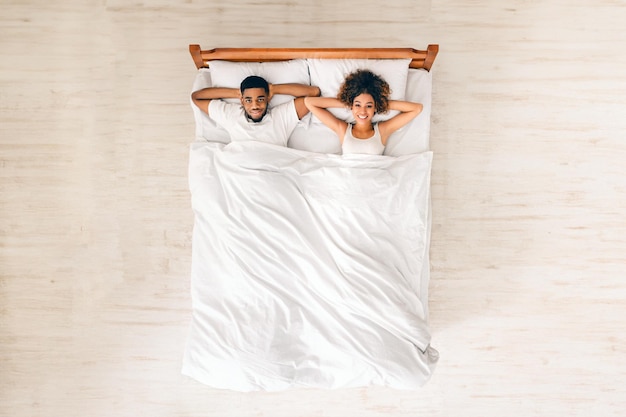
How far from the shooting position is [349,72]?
1.90 m

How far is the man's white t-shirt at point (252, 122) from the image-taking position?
1.88 metres

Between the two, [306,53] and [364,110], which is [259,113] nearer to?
[306,53]

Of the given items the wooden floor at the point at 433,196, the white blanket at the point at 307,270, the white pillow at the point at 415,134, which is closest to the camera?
the white blanket at the point at 307,270

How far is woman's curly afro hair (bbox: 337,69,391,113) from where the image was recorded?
71.7 inches

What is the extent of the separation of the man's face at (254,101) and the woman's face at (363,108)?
0.38 m

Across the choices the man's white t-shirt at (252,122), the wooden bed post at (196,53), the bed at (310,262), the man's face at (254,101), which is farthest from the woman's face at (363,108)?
the wooden bed post at (196,53)

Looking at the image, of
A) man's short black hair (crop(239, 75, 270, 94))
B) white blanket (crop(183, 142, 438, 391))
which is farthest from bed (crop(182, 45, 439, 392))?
man's short black hair (crop(239, 75, 270, 94))

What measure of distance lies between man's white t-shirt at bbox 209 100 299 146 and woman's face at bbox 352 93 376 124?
26 cm

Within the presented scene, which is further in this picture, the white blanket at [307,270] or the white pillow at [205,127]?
the white pillow at [205,127]

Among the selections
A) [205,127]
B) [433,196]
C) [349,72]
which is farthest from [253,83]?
[433,196]

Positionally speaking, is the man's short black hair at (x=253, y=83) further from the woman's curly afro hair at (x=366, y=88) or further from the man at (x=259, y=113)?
the woman's curly afro hair at (x=366, y=88)

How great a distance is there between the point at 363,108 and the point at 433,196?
593 mm

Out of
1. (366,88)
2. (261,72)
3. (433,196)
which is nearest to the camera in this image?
(366,88)

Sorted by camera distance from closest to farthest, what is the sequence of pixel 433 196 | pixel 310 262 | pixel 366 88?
pixel 310 262 < pixel 366 88 < pixel 433 196
